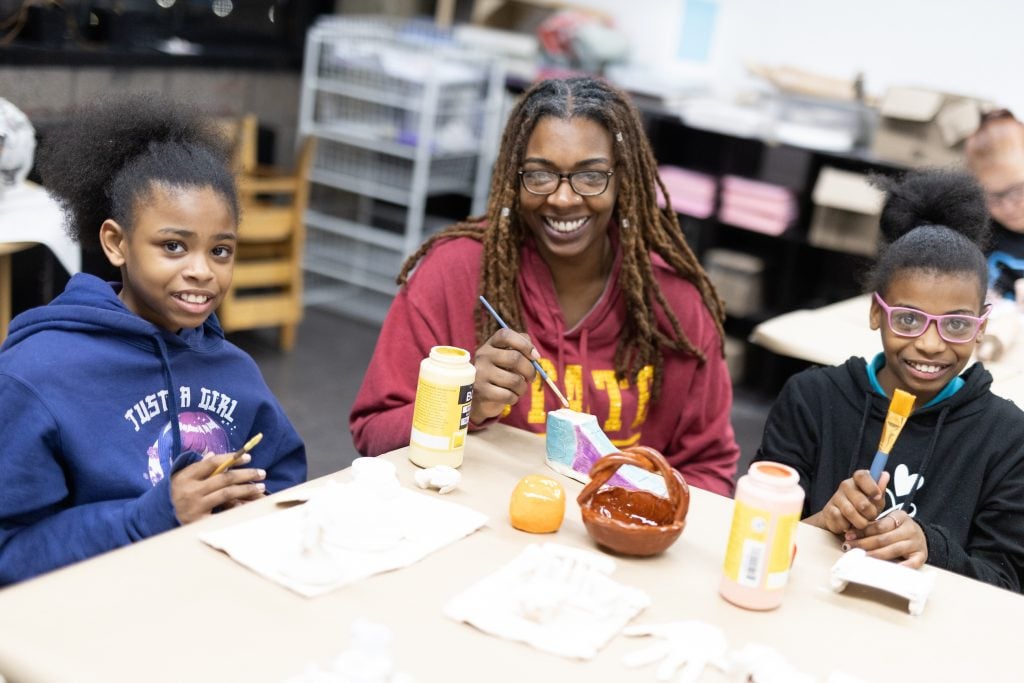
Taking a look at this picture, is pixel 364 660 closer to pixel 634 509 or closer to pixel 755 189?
pixel 634 509

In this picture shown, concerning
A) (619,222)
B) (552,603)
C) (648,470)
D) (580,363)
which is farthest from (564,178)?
(552,603)

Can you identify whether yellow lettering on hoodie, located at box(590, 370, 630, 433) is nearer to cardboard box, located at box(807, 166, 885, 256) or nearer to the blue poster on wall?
cardboard box, located at box(807, 166, 885, 256)

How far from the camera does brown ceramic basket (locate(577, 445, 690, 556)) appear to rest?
4.52ft

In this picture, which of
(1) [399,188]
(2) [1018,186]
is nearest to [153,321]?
(2) [1018,186]

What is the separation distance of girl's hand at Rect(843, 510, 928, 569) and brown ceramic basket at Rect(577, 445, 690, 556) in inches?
9.4

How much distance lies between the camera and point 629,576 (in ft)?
4.41

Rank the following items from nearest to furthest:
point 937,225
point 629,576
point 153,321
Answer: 1. point 629,576
2. point 153,321
3. point 937,225

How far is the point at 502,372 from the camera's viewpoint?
1.69 m

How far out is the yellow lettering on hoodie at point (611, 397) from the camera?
1990 millimetres

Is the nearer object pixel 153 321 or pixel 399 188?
pixel 153 321

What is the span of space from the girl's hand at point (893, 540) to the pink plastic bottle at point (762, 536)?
224 millimetres

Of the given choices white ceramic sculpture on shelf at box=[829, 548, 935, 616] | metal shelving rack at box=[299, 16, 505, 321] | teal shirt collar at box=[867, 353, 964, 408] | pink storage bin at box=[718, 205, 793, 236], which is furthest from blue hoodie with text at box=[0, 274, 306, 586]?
pink storage bin at box=[718, 205, 793, 236]

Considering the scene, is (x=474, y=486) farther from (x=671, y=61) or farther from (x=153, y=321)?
(x=671, y=61)

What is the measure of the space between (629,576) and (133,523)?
632 mm
